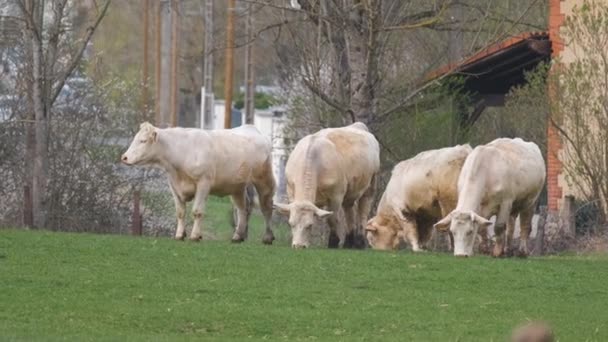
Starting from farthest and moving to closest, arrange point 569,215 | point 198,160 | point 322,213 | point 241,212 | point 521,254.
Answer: point 569,215, point 241,212, point 521,254, point 198,160, point 322,213

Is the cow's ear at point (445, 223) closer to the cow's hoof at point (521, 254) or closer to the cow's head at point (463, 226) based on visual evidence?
the cow's head at point (463, 226)

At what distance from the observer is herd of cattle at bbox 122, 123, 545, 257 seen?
23.8 metres

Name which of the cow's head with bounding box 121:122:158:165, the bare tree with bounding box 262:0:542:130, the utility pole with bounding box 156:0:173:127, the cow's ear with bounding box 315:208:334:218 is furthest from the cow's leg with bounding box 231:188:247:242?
the utility pole with bounding box 156:0:173:127

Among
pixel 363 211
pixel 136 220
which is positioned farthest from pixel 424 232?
pixel 136 220

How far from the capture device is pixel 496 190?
23781 mm

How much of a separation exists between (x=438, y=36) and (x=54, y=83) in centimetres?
1793

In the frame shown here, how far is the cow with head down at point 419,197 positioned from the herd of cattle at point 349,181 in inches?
0.8

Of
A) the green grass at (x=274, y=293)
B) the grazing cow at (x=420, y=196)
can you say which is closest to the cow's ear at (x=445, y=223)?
the green grass at (x=274, y=293)

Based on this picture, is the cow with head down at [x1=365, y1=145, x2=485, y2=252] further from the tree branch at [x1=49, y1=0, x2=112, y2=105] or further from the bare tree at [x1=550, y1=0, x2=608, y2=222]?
the tree branch at [x1=49, y1=0, x2=112, y2=105]

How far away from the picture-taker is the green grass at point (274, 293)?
625 inches

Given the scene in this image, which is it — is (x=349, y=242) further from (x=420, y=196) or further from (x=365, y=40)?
(x=365, y=40)

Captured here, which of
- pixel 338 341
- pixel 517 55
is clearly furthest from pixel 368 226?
pixel 338 341

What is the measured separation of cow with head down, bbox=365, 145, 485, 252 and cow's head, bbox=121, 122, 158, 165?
4.00 meters

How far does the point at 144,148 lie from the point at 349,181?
3215mm
